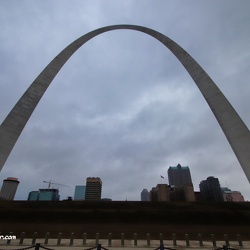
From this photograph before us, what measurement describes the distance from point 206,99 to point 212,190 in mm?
142786

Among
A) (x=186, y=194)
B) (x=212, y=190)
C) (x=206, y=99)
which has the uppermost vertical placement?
(x=212, y=190)

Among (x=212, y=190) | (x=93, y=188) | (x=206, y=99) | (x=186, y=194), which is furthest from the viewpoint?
(x=93, y=188)

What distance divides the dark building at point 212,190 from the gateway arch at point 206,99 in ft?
462

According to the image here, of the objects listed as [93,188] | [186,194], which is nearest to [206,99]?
[186,194]

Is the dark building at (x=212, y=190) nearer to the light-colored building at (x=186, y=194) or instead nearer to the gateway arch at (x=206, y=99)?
the light-colored building at (x=186, y=194)

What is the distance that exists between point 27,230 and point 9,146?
7.27 metres

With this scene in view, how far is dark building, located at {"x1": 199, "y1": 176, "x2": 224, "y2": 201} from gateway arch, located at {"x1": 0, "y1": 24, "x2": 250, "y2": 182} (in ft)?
462

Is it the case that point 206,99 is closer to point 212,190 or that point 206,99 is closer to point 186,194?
point 186,194

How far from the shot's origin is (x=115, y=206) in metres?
19.5

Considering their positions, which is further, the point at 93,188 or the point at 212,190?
the point at 93,188

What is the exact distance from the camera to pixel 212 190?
458ft

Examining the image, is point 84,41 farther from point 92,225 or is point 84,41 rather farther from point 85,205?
point 92,225

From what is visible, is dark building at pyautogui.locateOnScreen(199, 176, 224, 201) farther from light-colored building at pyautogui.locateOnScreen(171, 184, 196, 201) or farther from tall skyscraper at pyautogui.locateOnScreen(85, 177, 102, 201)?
tall skyscraper at pyautogui.locateOnScreen(85, 177, 102, 201)

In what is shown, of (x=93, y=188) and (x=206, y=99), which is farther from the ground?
(x=93, y=188)
